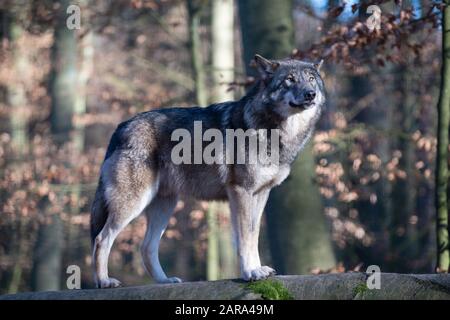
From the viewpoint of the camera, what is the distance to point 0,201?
48.8 ft

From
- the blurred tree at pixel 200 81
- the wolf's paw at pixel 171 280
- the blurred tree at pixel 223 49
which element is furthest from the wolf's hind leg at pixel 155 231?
the blurred tree at pixel 223 49

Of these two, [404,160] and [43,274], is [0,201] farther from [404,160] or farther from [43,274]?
[404,160]

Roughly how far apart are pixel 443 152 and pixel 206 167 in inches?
109

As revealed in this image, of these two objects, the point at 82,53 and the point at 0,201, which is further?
the point at 82,53

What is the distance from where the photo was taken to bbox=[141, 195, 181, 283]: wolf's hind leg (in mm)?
7594

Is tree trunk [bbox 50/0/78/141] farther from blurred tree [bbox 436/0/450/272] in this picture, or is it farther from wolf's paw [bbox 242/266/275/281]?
wolf's paw [bbox 242/266/275/281]

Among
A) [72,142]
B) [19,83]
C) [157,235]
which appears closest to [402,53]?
[157,235]

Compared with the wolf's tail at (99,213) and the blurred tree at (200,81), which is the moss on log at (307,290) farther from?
the blurred tree at (200,81)

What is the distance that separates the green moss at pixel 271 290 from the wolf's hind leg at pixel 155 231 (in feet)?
4.45

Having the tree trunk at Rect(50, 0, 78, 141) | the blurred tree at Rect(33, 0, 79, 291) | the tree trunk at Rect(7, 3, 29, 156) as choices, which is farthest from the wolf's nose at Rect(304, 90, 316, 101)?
the tree trunk at Rect(7, 3, 29, 156)

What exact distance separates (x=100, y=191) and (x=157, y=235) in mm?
758

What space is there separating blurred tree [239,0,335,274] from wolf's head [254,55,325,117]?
3159mm

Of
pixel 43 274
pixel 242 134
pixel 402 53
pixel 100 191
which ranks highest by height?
pixel 402 53

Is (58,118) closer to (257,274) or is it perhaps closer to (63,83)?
(63,83)
